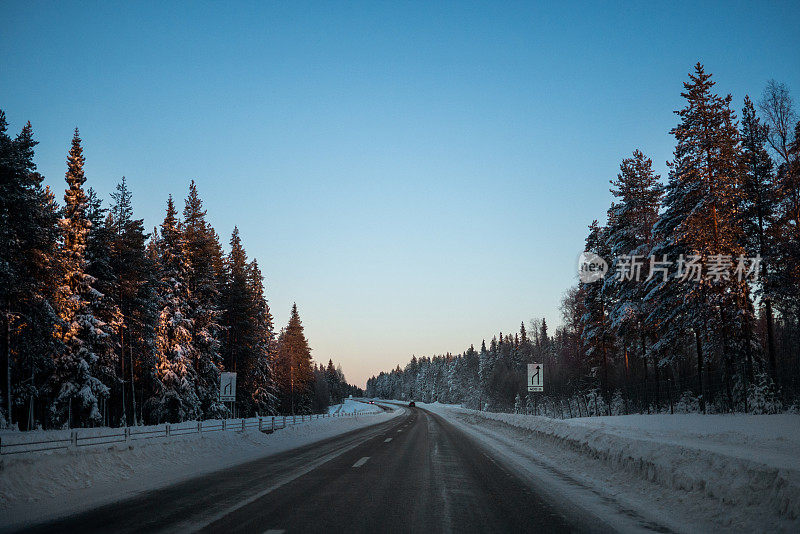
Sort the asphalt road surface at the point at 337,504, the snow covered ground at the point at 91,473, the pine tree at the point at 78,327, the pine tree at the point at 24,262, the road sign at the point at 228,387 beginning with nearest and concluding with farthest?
the asphalt road surface at the point at 337,504 < the snow covered ground at the point at 91,473 < the pine tree at the point at 24,262 < the road sign at the point at 228,387 < the pine tree at the point at 78,327

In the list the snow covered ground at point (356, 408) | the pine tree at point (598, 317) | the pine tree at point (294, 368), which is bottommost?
the snow covered ground at point (356, 408)

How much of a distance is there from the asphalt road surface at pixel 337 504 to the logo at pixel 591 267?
28510 mm

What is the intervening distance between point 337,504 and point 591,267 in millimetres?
35457

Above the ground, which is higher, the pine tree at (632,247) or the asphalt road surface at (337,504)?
the pine tree at (632,247)

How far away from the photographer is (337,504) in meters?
7.64

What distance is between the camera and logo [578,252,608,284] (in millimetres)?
37469

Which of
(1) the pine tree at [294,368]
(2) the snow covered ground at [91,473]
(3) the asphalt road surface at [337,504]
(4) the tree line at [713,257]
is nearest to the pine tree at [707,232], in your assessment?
(4) the tree line at [713,257]

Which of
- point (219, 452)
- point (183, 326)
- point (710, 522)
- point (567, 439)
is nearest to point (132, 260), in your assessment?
point (183, 326)

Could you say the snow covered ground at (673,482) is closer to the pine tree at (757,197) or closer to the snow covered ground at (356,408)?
the pine tree at (757,197)

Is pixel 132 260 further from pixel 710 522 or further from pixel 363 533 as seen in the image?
pixel 710 522

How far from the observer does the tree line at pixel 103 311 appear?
79.3 feet

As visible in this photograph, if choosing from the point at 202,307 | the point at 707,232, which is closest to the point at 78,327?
the point at 202,307

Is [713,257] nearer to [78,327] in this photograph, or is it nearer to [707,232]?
[707,232]

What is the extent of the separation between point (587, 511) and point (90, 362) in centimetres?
3075
